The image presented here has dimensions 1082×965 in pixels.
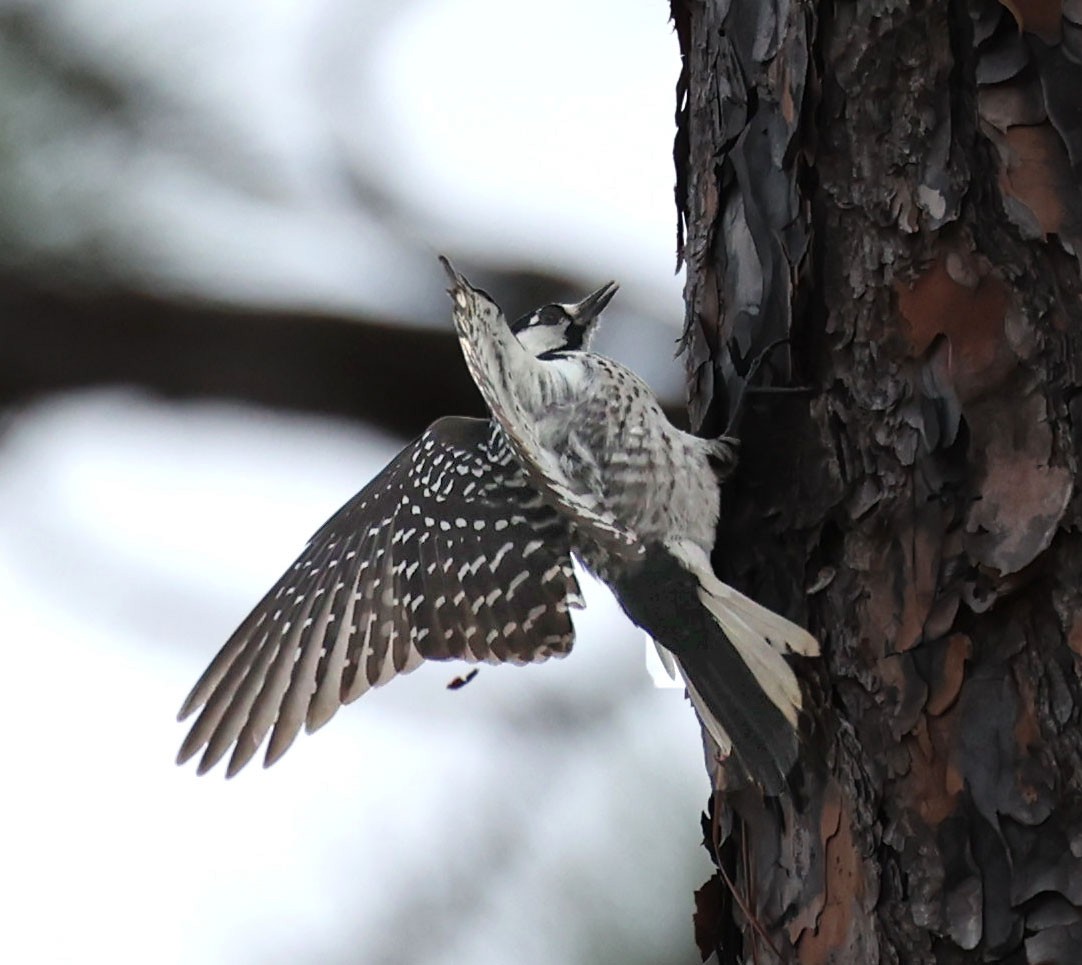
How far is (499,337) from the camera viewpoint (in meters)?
1.41

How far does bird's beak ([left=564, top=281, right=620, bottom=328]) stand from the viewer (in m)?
1.81

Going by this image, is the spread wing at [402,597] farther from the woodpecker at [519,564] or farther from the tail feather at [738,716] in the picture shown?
the tail feather at [738,716]

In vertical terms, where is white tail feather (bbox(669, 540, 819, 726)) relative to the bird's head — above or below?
below

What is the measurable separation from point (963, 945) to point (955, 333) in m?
0.48

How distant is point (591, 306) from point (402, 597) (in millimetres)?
432

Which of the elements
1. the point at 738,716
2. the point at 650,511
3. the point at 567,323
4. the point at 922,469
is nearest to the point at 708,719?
the point at 738,716

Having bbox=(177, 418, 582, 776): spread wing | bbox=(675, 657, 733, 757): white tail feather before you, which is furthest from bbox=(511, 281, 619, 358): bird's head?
bbox=(675, 657, 733, 757): white tail feather

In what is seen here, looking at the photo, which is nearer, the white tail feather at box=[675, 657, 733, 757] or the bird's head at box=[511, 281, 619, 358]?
the white tail feather at box=[675, 657, 733, 757]

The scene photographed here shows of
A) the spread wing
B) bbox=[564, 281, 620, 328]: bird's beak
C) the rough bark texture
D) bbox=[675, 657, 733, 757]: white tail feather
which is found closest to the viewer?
the rough bark texture

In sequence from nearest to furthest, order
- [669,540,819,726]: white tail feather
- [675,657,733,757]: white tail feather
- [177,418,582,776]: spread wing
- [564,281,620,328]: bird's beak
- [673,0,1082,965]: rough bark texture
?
1. [673,0,1082,965]: rough bark texture
2. [669,540,819,726]: white tail feather
3. [675,657,733,757]: white tail feather
4. [177,418,582,776]: spread wing
5. [564,281,620,328]: bird's beak

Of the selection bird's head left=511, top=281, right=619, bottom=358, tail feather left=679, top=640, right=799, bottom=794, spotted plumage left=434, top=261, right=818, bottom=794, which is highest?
bird's head left=511, top=281, right=619, bottom=358

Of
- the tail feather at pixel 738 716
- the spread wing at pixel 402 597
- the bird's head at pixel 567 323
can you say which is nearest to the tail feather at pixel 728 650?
the tail feather at pixel 738 716

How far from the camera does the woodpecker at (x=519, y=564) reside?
136 centimetres

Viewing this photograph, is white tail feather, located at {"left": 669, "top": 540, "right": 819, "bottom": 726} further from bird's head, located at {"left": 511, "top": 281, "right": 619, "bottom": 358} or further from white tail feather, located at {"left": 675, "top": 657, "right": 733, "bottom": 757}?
bird's head, located at {"left": 511, "top": 281, "right": 619, "bottom": 358}
